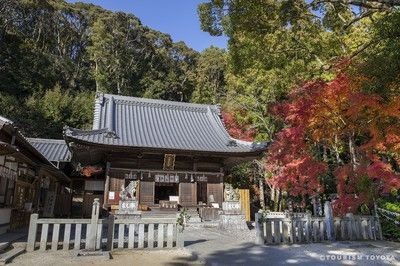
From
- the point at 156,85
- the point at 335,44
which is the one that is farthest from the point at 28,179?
the point at 156,85

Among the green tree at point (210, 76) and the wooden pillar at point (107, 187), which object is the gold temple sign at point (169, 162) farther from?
the green tree at point (210, 76)

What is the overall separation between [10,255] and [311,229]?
766 cm

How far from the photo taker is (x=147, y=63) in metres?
44.5

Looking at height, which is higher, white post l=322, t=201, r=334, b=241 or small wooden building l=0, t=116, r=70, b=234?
small wooden building l=0, t=116, r=70, b=234

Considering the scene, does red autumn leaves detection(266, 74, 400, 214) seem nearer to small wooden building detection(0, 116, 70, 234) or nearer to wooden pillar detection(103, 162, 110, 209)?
wooden pillar detection(103, 162, 110, 209)

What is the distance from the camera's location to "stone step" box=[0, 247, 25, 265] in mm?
6688

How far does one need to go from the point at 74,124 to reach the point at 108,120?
57.7ft

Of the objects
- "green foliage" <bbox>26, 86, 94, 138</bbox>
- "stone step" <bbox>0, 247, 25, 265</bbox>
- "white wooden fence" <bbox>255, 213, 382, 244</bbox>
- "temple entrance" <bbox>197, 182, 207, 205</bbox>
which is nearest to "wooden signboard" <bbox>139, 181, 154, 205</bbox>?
"temple entrance" <bbox>197, 182, 207, 205</bbox>

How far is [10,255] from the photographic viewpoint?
282 inches

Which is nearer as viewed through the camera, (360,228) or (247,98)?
(360,228)

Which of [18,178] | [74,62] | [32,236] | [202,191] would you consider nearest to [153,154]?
[202,191]

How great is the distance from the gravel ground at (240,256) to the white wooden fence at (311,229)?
565mm

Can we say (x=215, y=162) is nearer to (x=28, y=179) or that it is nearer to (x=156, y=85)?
(x=28, y=179)

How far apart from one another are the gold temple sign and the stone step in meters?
9.65
